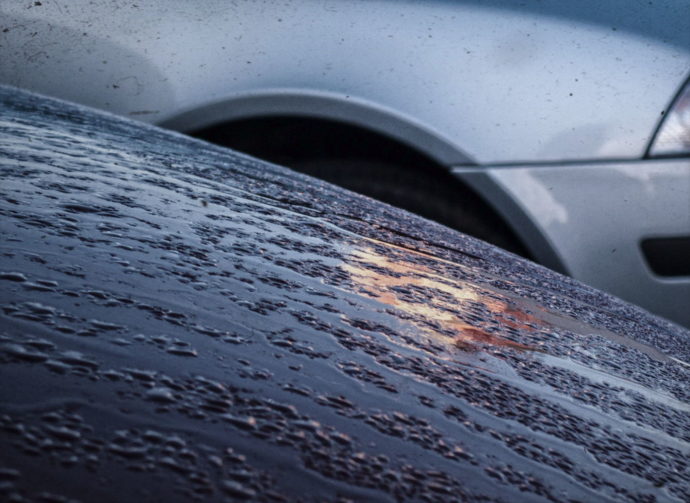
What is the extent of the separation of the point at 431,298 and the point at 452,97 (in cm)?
118

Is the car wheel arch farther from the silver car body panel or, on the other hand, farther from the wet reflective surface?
the wet reflective surface

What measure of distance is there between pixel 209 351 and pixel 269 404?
0.32 feet

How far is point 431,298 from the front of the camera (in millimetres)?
1090

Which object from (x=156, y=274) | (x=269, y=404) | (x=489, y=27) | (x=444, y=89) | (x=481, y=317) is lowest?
(x=269, y=404)

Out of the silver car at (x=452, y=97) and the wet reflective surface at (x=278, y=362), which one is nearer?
the wet reflective surface at (x=278, y=362)

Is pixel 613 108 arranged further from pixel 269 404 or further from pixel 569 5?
pixel 269 404

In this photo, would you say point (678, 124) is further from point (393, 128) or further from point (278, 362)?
point (278, 362)

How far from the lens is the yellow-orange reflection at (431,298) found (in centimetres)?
97

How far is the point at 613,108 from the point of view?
2.12 m

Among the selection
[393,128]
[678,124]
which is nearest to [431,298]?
[393,128]

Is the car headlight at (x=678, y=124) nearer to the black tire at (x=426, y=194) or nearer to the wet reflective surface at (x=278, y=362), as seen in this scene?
the black tire at (x=426, y=194)

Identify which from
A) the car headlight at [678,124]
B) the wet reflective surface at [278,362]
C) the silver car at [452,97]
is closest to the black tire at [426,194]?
the silver car at [452,97]

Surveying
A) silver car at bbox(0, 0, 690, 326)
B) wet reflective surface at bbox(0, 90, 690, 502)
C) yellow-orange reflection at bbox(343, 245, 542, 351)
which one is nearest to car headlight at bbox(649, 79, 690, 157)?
silver car at bbox(0, 0, 690, 326)

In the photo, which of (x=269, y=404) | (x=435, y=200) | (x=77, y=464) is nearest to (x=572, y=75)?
(x=435, y=200)
